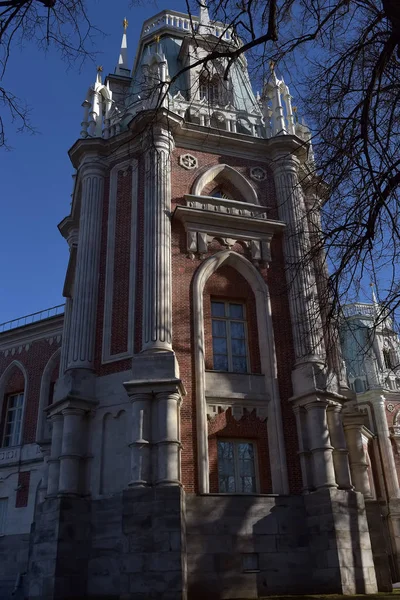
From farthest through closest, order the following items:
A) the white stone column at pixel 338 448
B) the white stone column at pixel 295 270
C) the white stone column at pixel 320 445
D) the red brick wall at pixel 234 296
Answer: the red brick wall at pixel 234 296
the white stone column at pixel 295 270
the white stone column at pixel 338 448
the white stone column at pixel 320 445

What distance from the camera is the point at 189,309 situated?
16.9 metres

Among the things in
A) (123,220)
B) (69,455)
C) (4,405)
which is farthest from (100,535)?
(4,405)

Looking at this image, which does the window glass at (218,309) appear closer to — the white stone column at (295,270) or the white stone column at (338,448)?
the white stone column at (295,270)

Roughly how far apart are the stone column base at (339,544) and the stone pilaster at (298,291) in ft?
9.84

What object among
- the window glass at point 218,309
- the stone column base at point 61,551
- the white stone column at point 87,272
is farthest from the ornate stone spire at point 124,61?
the stone column base at point 61,551

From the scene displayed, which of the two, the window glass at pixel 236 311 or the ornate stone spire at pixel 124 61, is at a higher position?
the ornate stone spire at pixel 124 61

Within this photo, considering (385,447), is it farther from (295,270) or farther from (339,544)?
A: (295,270)

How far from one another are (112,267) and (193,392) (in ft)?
15.4

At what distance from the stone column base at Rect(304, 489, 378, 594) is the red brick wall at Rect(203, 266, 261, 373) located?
4.07 m

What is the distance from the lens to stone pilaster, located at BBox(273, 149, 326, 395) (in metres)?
16.3

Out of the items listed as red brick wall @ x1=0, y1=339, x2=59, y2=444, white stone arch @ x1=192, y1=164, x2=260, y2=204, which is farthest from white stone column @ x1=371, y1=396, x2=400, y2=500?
white stone arch @ x1=192, y1=164, x2=260, y2=204

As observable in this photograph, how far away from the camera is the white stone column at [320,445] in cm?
1508

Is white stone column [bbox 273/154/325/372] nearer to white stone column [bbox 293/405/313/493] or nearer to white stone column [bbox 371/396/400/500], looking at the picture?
white stone column [bbox 293/405/313/493]

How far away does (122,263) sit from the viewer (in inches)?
699
